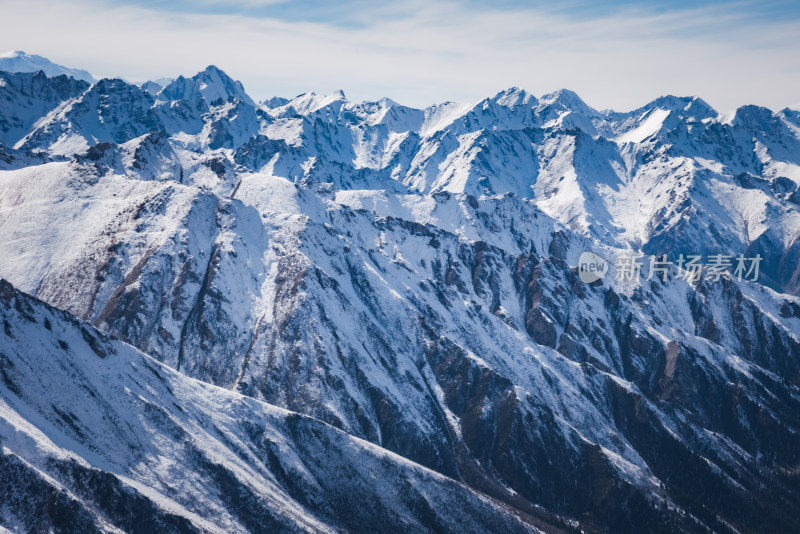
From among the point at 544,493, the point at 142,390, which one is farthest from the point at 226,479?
the point at 544,493

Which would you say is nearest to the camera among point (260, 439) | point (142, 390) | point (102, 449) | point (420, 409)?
point (102, 449)

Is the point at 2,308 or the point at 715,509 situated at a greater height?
the point at 2,308

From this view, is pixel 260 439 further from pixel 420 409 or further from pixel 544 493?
pixel 544 493

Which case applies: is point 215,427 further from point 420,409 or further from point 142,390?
point 420,409

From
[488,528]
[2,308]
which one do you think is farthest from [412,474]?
[2,308]

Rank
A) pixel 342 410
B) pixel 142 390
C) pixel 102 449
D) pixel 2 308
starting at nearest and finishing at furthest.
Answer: pixel 102 449 < pixel 2 308 < pixel 142 390 < pixel 342 410

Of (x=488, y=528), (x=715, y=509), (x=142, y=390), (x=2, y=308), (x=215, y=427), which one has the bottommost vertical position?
(x=715, y=509)

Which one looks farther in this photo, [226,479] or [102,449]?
[226,479]
